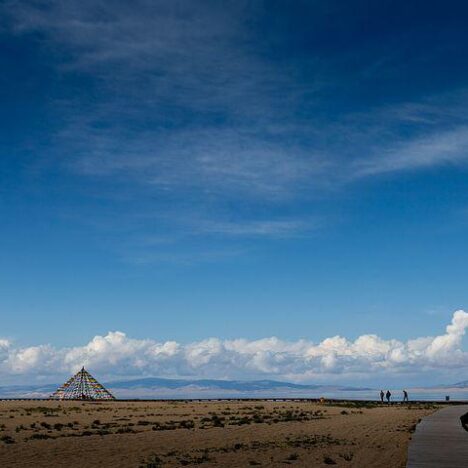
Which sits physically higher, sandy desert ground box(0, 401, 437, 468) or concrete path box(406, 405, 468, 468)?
concrete path box(406, 405, 468, 468)

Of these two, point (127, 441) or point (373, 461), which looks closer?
point (373, 461)

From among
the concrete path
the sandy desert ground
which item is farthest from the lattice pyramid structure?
the concrete path

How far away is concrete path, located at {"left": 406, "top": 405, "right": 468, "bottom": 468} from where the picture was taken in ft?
61.8

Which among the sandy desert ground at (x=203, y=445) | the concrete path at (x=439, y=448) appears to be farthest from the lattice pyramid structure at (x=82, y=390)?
the concrete path at (x=439, y=448)

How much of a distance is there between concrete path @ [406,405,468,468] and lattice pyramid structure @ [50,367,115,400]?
81.1 metres

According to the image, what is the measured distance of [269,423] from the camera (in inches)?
1756

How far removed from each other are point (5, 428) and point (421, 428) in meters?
25.7

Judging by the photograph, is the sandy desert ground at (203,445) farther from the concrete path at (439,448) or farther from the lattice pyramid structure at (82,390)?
the lattice pyramid structure at (82,390)

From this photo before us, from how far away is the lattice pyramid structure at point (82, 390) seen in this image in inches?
4124

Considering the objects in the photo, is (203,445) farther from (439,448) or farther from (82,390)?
(82,390)

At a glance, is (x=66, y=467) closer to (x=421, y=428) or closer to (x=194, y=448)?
(x=194, y=448)

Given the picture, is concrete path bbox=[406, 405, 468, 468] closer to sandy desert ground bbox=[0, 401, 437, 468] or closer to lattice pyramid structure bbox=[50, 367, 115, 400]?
sandy desert ground bbox=[0, 401, 437, 468]

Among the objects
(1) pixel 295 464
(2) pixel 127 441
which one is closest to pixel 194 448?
(2) pixel 127 441

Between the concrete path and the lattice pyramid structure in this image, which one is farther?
the lattice pyramid structure
